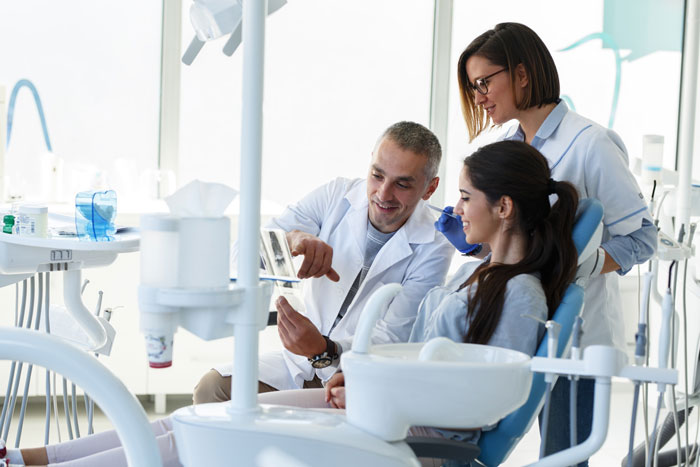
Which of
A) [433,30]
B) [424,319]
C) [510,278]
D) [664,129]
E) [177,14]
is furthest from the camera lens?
[664,129]

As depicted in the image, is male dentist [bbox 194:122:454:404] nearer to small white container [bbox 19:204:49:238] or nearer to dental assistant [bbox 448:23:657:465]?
dental assistant [bbox 448:23:657:465]

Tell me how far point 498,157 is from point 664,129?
2985 millimetres

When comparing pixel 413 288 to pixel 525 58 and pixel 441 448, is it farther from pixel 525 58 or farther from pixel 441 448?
pixel 441 448

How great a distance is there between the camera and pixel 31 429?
10.2 feet

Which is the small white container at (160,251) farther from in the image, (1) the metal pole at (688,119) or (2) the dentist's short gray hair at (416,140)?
(1) the metal pole at (688,119)

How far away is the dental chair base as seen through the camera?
1.03 m

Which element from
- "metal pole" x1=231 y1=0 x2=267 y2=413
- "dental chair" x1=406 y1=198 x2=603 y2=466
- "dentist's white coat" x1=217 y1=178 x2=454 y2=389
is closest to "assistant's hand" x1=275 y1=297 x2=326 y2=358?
"dentist's white coat" x1=217 y1=178 x2=454 y2=389

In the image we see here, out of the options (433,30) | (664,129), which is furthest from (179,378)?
(664,129)

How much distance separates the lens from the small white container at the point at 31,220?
66.2 inches

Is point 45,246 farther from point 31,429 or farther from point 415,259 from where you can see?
point 31,429

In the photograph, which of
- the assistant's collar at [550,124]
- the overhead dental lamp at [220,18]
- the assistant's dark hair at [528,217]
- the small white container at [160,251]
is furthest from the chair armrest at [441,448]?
the assistant's collar at [550,124]

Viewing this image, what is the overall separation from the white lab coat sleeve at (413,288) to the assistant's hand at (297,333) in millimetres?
165

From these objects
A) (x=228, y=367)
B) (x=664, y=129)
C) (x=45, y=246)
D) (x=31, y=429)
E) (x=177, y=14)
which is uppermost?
(x=177, y=14)

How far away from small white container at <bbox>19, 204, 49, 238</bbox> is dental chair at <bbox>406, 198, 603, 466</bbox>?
0.93m
